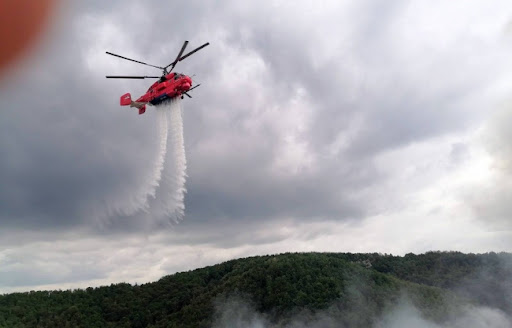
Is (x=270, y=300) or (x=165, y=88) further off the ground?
(x=165, y=88)

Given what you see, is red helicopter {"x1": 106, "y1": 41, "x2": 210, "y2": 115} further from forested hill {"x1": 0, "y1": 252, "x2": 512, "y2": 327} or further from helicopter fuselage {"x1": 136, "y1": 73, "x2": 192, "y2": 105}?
forested hill {"x1": 0, "y1": 252, "x2": 512, "y2": 327}

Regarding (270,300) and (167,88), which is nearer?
(167,88)

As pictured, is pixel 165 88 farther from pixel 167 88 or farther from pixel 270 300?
pixel 270 300

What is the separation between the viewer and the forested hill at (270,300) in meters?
152

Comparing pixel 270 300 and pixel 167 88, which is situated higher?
pixel 167 88

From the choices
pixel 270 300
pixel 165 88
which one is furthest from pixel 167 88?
pixel 270 300

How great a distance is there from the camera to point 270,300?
520 feet

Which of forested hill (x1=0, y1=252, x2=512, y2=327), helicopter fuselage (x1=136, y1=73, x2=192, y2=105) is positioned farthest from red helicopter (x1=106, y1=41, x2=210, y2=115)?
forested hill (x1=0, y1=252, x2=512, y2=327)

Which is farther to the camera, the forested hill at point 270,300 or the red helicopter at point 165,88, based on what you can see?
the forested hill at point 270,300

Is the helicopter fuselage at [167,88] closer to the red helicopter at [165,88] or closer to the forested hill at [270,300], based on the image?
the red helicopter at [165,88]

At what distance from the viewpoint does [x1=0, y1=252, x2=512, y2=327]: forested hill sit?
152375mm

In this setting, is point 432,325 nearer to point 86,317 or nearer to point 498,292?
point 498,292

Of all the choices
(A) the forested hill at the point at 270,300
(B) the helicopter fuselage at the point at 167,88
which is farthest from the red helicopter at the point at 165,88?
(A) the forested hill at the point at 270,300

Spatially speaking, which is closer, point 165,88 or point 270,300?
point 165,88
